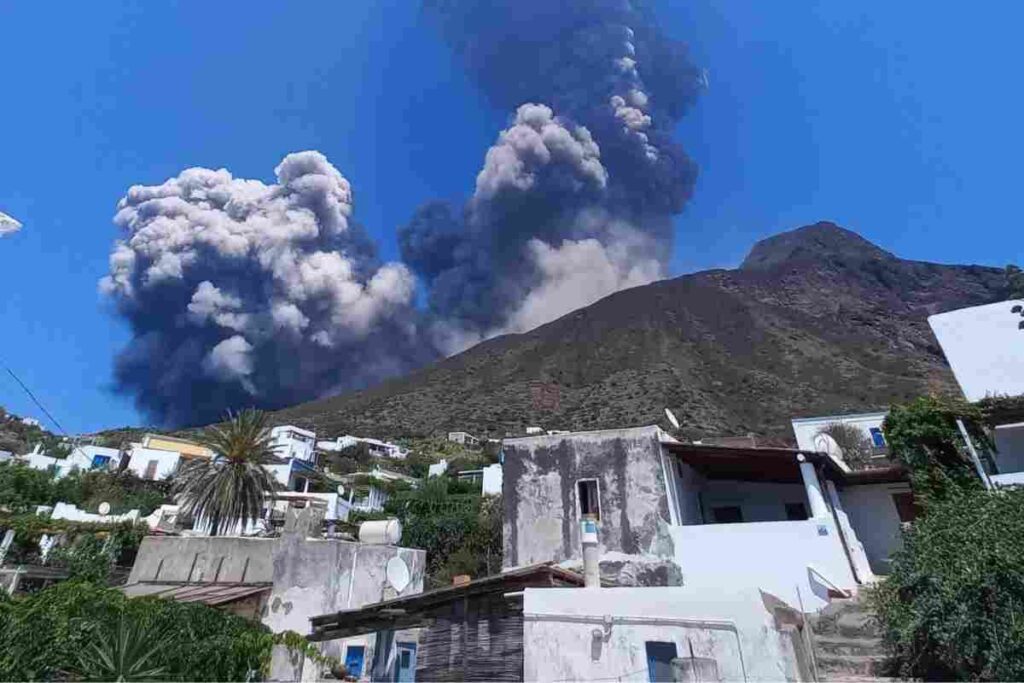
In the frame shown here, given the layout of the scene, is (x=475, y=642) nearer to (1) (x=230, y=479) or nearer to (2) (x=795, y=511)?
(2) (x=795, y=511)

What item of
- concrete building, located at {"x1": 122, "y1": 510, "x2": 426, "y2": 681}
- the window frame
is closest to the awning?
the window frame

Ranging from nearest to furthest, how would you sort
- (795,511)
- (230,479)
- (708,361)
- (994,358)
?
1. (994,358)
2. (795,511)
3. (230,479)
4. (708,361)

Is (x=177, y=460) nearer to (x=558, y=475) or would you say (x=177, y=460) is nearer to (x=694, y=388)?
(x=558, y=475)

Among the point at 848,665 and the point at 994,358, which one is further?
the point at 994,358

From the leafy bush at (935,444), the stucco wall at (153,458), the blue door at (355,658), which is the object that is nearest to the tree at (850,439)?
the leafy bush at (935,444)

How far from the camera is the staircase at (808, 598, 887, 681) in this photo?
34.8 ft

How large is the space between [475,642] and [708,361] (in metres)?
82.7

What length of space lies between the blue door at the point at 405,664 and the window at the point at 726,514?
1242cm

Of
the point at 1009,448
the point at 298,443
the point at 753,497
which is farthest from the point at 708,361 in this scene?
the point at 1009,448

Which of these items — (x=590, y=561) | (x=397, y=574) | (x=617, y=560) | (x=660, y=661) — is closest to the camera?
(x=660, y=661)

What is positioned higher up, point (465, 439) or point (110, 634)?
point (465, 439)

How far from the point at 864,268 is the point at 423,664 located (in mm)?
161825

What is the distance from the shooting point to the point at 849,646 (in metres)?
11.4

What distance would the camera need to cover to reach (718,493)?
859 inches
